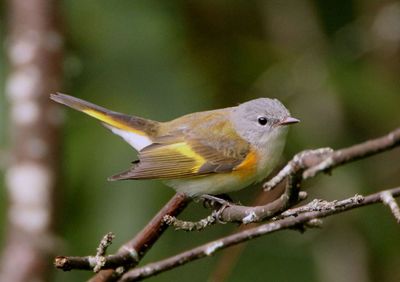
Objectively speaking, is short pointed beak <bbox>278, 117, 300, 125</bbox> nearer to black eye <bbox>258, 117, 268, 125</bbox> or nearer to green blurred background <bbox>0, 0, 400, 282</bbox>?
black eye <bbox>258, 117, 268, 125</bbox>

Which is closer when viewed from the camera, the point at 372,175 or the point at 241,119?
the point at 241,119

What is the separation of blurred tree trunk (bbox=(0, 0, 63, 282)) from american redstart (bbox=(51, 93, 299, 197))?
0.33 meters

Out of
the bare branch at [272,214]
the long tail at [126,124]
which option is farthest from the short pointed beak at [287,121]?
the bare branch at [272,214]

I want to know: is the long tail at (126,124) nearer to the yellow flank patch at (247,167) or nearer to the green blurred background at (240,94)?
the green blurred background at (240,94)

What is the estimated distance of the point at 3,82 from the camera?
12.6 ft

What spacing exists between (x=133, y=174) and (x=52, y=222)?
0.63 metres

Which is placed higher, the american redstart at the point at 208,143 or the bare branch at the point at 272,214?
the american redstart at the point at 208,143

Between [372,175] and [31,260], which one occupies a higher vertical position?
[372,175]

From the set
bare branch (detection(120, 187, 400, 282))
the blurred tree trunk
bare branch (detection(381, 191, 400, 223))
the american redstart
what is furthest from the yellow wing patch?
bare branch (detection(381, 191, 400, 223))

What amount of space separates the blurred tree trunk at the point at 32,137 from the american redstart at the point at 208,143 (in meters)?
0.33

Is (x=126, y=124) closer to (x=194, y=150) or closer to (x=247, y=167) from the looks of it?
(x=194, y=150)

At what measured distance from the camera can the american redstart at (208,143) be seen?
3061 mm

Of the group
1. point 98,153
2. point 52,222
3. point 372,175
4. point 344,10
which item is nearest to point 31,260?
point 52,222

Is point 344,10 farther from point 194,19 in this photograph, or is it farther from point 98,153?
point 98,153
